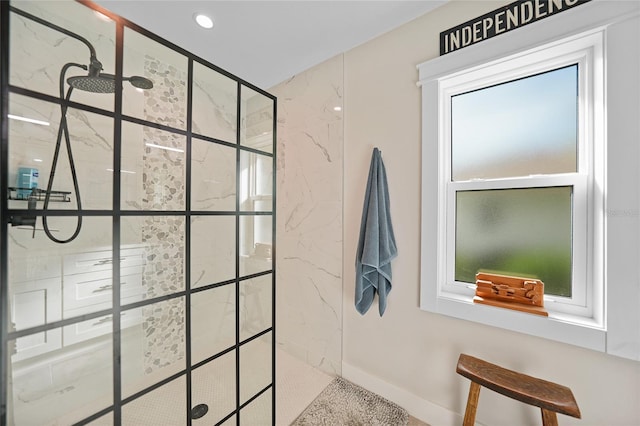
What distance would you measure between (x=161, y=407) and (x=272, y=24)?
76.6 inches

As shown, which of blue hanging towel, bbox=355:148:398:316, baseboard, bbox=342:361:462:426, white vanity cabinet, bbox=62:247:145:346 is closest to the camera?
white vanity cabinet, bbox=62:247:145:346

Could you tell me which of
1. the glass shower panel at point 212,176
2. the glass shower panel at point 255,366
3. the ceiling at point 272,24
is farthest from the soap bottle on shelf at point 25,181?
the ceiling at point 272,24

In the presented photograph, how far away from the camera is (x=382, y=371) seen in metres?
1.59

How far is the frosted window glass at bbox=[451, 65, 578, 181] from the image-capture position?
1162mm

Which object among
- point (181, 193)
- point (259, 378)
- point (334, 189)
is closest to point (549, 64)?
point (334, 189)

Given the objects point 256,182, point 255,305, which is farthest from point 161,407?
point 256,182

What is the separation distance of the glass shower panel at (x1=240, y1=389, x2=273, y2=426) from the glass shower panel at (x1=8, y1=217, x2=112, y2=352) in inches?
31.7

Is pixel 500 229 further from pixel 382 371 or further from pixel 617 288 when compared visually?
pixel 382 371

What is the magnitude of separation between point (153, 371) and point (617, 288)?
1.70 m

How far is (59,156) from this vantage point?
25.8 inches

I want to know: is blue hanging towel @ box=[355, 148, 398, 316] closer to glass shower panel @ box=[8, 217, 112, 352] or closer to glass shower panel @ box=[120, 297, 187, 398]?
glass shower panel @ box=[120, 297, 187, 398]

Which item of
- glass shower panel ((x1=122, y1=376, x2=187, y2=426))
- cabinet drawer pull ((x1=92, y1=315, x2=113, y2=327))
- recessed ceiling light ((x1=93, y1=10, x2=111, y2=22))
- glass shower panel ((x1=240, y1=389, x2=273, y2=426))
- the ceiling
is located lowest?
glass shower panel ((x1=240, y1=389, x2=273, y2=426))

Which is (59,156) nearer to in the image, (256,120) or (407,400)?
(256,120)

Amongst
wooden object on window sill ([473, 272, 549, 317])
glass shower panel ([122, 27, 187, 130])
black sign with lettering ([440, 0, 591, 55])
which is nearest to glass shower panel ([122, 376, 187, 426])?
glass shower panel ([122, 27, 187, 130])
